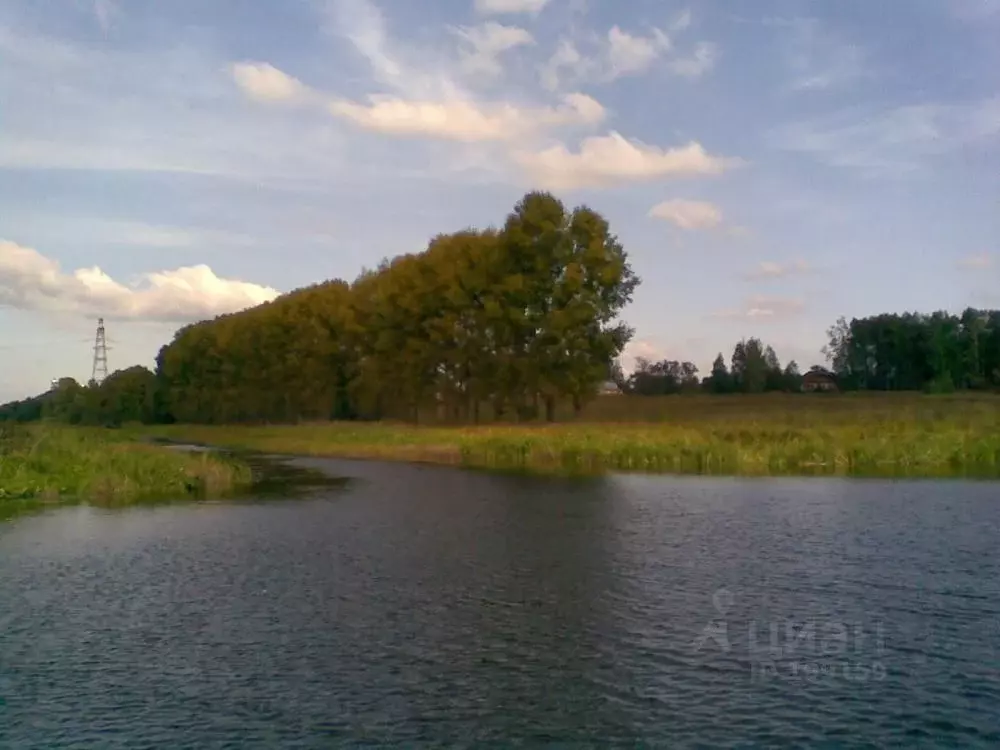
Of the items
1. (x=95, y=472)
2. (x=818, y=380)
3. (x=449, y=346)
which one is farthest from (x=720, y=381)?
(x=95, y=472)

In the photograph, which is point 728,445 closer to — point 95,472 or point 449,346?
point 95,472

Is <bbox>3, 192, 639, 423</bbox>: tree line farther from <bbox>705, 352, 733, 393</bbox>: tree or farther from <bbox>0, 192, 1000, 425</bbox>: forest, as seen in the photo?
<bbox>705, 352, 733, 393</bbox>: tree

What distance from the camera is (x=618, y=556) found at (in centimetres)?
2041

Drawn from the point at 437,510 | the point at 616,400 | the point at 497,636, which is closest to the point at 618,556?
the point at 497,636

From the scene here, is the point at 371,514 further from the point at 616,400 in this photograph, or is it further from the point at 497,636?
the point at 616,400

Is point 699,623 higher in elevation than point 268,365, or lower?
lower

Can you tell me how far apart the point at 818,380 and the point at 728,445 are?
334 feet

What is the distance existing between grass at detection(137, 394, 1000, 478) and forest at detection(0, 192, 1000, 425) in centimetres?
653

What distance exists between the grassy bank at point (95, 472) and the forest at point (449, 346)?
2132 centimetres

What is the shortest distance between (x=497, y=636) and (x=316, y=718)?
3.89 m

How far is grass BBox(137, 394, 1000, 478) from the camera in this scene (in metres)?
39.7

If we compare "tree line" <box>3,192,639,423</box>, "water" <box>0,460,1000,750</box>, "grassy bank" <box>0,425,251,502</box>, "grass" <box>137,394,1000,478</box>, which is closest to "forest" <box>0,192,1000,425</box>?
"tree line" <box>3,192,639,423</box>

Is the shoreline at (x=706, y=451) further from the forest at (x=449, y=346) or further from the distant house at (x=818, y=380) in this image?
the distant house at (x=818, y=380)

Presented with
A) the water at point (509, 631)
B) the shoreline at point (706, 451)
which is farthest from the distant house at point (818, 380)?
the water at point (509, 631)
